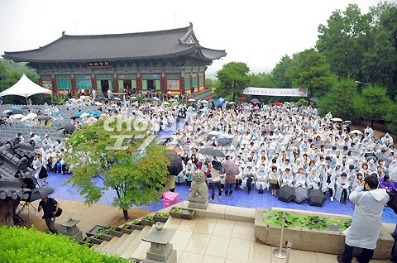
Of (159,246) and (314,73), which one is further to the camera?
(314,73)

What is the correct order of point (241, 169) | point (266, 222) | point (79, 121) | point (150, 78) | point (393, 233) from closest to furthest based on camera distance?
point (393, 233), point (266, 222), point (241, 169), point (79, 121), point (150, 78)

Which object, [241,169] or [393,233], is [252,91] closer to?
[241,169]

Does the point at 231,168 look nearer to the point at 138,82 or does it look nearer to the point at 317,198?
the point at 317,198

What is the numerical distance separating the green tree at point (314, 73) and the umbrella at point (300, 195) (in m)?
19.4

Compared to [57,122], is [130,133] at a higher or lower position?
higher

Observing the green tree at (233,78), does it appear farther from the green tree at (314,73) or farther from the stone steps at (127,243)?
the stone steps at (127,243)

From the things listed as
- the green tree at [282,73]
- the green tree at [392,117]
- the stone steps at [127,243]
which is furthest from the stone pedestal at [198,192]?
the green tree at [282,73]

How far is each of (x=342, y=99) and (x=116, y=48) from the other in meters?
24.2

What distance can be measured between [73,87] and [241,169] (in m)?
27.9

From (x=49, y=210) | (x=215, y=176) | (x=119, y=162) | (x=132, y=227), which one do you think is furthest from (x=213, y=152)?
(x=49, y=210)

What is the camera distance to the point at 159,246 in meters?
5.81

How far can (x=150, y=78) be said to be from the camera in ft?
102

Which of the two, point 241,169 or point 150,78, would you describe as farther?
point 150,78

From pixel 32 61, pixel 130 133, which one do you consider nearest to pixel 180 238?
pixel 130 133
